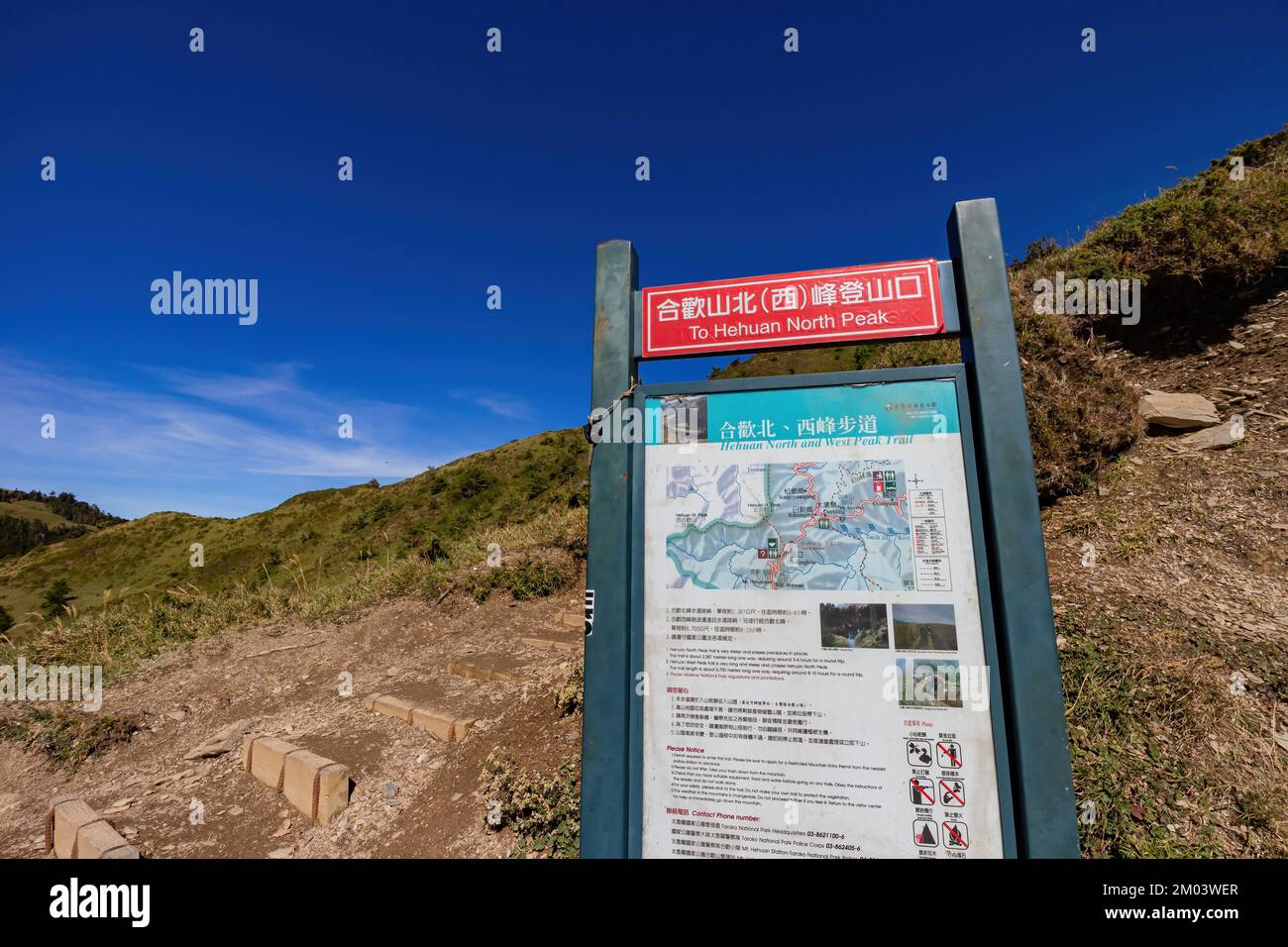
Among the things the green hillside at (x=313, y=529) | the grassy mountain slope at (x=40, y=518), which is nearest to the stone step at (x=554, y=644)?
the green hillside at (x=313, y=529)

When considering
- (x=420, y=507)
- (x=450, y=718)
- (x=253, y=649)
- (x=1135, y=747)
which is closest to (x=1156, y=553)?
(x=1135, y=747)

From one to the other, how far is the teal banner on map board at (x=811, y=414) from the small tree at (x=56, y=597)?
30.9 m

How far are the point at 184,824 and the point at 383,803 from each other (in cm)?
160

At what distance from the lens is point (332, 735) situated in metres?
5.12

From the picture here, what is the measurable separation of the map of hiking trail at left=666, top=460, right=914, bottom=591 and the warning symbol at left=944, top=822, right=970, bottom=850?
2.52 ft

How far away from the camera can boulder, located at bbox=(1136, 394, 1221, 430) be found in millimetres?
5707

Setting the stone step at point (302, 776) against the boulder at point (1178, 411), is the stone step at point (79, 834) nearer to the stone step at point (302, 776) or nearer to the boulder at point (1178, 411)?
the stone step at point (302, 776)

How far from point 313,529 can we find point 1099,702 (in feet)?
112

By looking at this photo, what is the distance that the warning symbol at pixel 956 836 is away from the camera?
1.76 meters

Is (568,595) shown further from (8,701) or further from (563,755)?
(8,701)

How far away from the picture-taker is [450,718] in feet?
16.1
